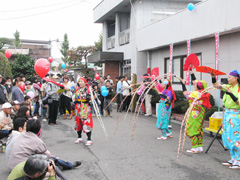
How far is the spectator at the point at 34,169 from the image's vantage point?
3.08 m

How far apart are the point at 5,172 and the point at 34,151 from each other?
169 centimetres

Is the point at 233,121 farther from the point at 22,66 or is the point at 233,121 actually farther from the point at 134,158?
the point at 22,66

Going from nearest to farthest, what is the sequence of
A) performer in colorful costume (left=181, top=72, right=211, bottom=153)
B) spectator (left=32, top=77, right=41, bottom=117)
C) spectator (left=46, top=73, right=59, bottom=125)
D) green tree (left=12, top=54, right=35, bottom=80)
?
performer in colorful costume (left=181, top=72, right=211, bottom=153), spectator (left=46, top=73, right=59, bottom=125), spectator (left=32, top=77, right=41, bottom=117), green tree (left=12, top=54, right=35, bottom=80)

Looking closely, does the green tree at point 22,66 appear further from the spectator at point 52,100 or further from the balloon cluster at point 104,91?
the spectator at point 52,100

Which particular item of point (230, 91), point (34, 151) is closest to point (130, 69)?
point (230, 91)

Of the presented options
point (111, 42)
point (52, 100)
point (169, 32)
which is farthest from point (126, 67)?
point (52, 100)

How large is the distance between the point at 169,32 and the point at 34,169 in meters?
11.3

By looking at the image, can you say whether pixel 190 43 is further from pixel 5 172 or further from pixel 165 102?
pixel 5 172

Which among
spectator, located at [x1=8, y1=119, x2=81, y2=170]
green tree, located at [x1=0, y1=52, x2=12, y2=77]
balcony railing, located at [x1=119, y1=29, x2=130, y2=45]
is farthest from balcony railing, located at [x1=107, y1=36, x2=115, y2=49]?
spectator, located at [x1=8, y1=119, x2=81, y2=170]

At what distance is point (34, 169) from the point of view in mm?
3064

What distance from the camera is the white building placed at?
9758 mm

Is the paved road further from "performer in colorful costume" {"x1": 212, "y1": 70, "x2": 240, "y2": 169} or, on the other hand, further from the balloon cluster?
the balloon cluster

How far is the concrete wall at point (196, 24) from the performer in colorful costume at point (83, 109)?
553cm

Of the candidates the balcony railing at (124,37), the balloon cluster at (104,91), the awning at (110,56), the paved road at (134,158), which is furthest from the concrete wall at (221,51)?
the awning at (110,56)
